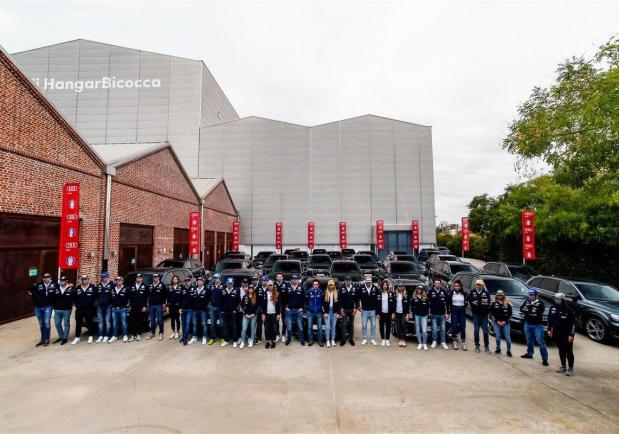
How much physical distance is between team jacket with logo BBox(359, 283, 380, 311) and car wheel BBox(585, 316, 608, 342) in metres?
6.26

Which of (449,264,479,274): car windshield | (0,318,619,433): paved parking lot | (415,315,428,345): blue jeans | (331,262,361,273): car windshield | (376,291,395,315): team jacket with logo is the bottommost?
(0,318,619,433): paved parking lot

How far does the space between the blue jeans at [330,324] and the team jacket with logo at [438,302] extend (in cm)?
252

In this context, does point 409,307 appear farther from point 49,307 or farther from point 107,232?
point 107,232

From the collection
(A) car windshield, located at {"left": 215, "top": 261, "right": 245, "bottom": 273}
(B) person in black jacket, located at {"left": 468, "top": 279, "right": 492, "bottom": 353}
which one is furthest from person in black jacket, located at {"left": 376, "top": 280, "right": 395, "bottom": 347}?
(A) car windshield, located at {"left": 215, "top": 261, "right": 245, "bottom": 273}

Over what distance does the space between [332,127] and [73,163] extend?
91.2ft

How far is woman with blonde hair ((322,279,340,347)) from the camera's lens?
8.19 m

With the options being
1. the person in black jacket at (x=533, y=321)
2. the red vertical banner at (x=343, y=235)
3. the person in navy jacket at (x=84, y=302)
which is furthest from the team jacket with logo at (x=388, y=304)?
the red vertical banner at (x=343, y=235)

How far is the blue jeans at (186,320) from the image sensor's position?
8.30 m

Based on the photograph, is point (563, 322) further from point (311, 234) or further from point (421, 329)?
point (311, 234)

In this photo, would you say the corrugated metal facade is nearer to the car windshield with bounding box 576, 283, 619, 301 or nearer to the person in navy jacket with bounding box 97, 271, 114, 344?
the car windshield with bounding box 576, 283, 619, 301

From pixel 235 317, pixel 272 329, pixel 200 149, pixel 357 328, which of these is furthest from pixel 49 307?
pixel 200 149

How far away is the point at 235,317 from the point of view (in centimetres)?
828

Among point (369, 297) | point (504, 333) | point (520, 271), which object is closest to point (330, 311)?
point (369, 297)

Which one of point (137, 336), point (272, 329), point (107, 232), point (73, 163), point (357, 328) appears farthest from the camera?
point (107, 232)
